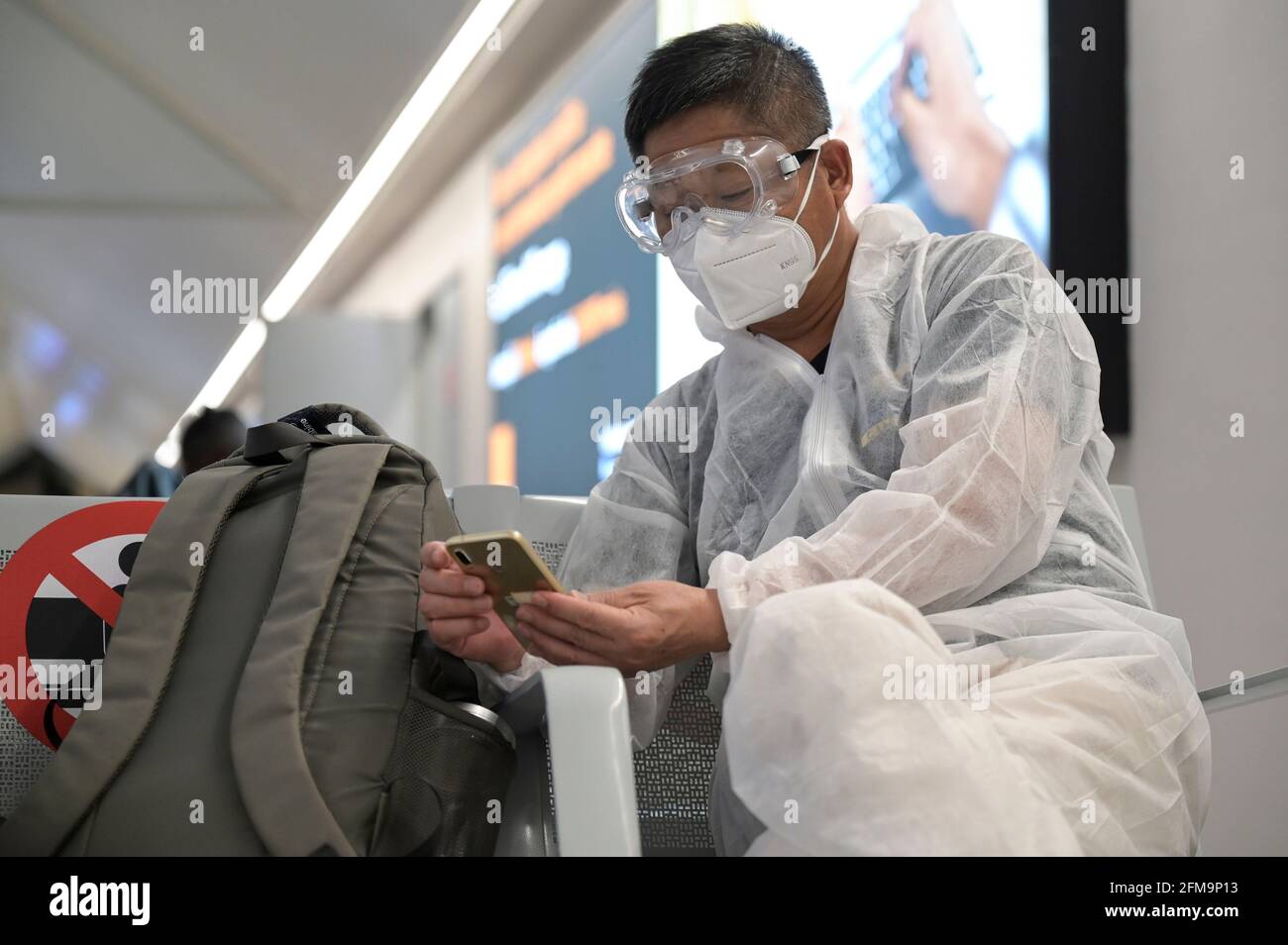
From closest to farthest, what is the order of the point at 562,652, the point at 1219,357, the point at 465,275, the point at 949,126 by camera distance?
the point at 562,652
the point at 1219,357
the point at 949,126
the point at 465,275

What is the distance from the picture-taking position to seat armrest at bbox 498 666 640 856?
1064 mm

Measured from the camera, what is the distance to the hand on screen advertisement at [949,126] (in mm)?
2703

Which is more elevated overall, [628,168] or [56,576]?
[628,168]

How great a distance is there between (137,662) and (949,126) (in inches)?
85.4

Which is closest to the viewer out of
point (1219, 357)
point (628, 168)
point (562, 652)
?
point (562, 652)

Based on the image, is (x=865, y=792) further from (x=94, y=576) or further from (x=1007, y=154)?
(x=1007, y=154)

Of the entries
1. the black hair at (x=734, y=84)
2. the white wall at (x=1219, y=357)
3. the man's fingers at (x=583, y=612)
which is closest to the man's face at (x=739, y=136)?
the black hair at (x=734, y=84)

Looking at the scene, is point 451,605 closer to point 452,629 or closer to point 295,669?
point 452,629

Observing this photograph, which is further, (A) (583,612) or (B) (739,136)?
(B) (739,136)

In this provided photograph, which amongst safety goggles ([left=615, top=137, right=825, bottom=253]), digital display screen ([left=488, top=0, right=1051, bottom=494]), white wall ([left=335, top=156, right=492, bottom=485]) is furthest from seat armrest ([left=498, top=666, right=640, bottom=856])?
white wall ([left=335, top=156, right=492, bottom=485])

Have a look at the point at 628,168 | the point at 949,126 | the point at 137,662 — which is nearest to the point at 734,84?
the point at 137,662

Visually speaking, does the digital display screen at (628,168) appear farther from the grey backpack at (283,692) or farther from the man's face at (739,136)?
the grey backpack at (283,692)

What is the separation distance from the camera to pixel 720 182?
5.63ft
